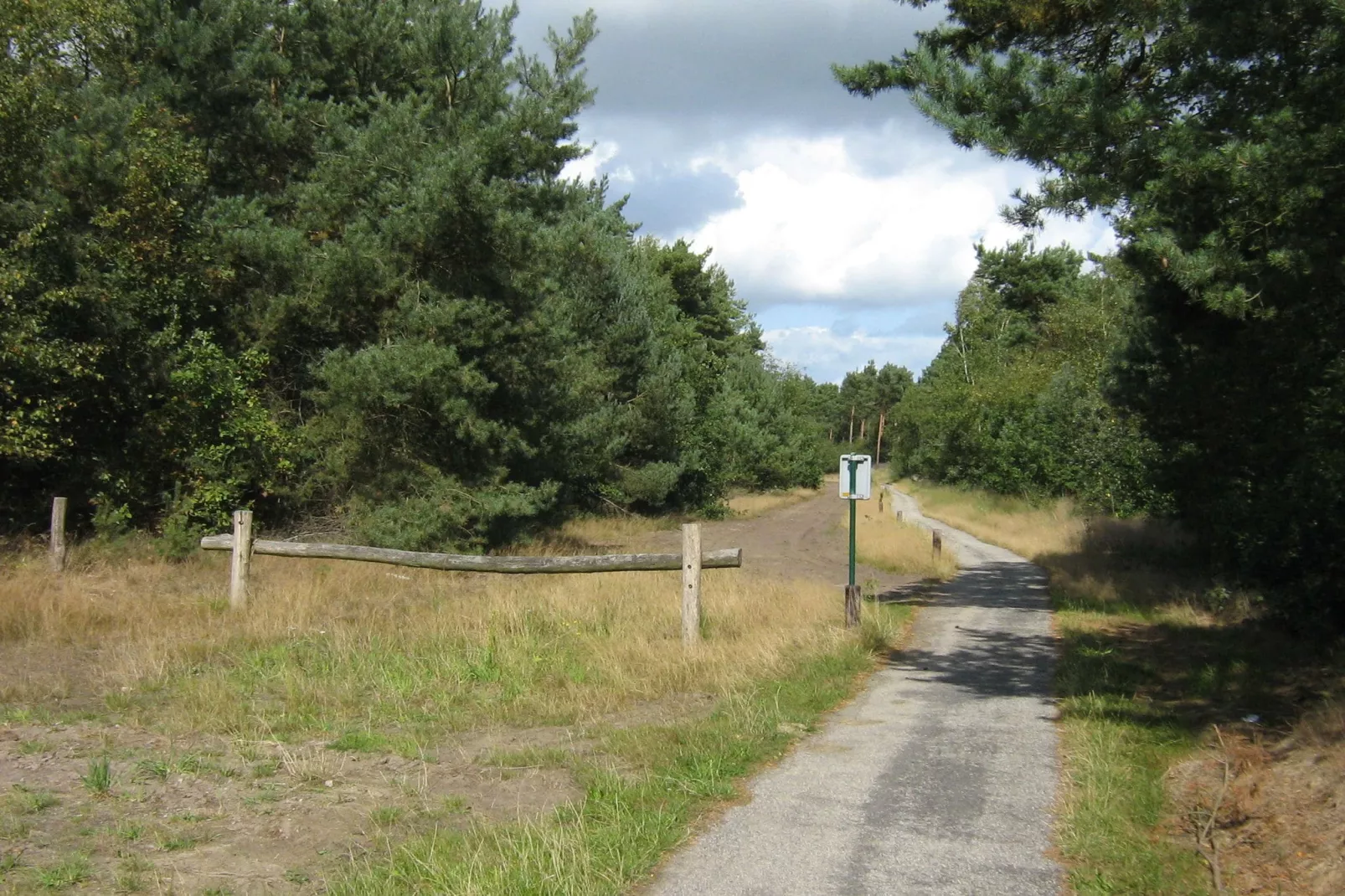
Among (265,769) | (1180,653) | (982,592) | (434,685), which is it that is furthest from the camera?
(982,592)

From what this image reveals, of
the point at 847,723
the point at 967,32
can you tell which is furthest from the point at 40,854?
the point at 967,32

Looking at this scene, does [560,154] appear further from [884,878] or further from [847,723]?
[884,878]

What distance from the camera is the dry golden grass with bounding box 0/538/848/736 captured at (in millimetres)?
9117

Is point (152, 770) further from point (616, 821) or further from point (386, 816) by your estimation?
point (616, 821)

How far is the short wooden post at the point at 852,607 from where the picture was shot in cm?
1257

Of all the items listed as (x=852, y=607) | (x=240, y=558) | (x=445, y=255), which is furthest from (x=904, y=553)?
(x=240, y=558)

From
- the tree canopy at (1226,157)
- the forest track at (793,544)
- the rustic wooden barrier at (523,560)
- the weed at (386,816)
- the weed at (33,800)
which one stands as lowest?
the forest track at (793,544)

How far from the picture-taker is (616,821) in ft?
19.7

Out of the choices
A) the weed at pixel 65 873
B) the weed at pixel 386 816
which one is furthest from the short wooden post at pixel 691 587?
the weed at pixel 65 873

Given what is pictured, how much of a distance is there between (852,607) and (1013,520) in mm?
26599

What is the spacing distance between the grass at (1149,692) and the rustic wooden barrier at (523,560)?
3.61 meters

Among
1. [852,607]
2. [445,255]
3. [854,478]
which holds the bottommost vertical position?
[852,607]

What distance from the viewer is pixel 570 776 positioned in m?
7.15

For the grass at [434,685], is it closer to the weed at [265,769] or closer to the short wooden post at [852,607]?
the weed at [265,769]
